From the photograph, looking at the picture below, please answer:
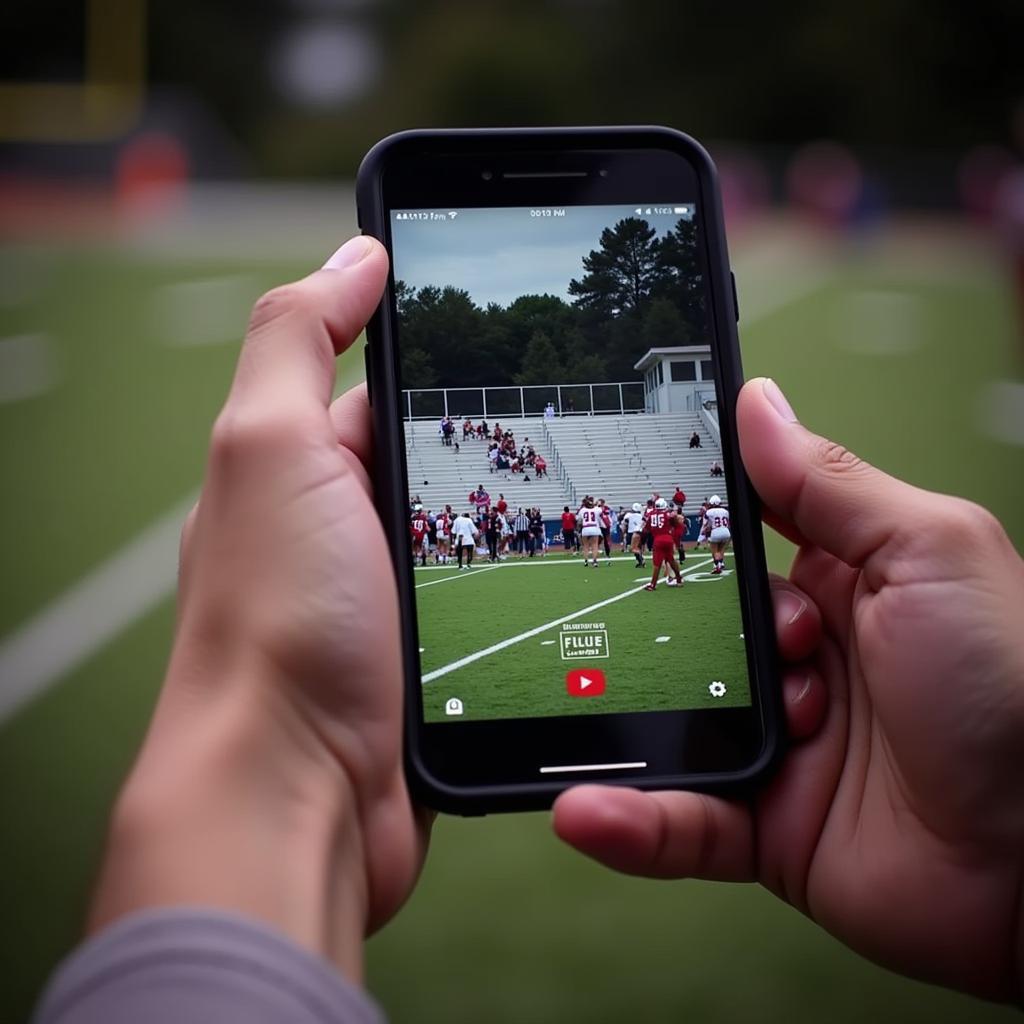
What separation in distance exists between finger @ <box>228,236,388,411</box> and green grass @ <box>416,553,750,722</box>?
1.56 feet

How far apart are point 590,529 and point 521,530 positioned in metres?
0.14

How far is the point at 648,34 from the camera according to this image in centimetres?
4072

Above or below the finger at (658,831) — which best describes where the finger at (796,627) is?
above

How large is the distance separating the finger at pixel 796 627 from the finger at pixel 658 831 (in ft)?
1.02

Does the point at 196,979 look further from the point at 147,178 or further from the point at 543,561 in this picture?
the point at 147,178

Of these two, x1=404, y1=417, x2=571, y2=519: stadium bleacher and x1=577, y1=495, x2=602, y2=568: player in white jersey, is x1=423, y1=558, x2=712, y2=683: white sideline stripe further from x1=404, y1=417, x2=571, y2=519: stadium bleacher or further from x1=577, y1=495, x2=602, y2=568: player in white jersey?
x1=404, y1=417, x2=571, y2=519: stadium bleacher

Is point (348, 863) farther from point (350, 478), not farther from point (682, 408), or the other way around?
point (682, 408)

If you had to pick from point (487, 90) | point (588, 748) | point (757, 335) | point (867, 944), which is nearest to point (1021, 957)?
point (867, 944)

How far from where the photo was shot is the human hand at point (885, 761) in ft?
5.87

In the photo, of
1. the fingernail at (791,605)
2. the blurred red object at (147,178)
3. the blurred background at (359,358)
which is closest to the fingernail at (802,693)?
the fingernail at (791,605)

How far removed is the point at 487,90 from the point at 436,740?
3835cm

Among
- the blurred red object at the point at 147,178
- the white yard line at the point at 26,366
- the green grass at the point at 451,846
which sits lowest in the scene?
the green grass at the point at 451,846

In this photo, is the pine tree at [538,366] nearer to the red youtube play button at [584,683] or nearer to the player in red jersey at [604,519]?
the player in red jersey at [604,519]

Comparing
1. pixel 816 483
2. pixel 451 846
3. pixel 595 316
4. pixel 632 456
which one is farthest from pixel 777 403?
pixel 451 846
